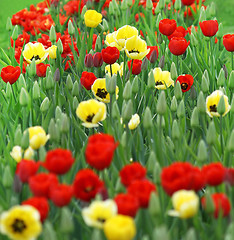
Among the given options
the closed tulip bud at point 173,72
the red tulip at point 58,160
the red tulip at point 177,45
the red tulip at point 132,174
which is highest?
the red tulip at point 58,160

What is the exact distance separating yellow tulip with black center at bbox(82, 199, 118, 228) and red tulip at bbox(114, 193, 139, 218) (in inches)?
0.8

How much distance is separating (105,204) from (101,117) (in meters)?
0.75

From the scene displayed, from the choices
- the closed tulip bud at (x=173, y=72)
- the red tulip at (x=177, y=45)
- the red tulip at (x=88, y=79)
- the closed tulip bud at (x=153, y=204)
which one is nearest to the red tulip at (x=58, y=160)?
the closed tulip bud at (x=153, y=204)

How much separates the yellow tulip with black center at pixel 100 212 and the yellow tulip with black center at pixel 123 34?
1660 millimetres

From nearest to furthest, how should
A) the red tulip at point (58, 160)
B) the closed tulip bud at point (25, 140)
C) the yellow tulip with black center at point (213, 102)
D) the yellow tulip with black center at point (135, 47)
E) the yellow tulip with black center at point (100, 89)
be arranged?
the red tulip at point (58, 160) < the closed tulip bud at point (25, 140) < the yellow tulip with black center at point (213, 102) < the yellow tulip with black center at point (100, 89) < the yellow tulip with black center at point (135, 47)

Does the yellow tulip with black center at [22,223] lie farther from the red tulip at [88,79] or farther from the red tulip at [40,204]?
the red tulip at [88,79]

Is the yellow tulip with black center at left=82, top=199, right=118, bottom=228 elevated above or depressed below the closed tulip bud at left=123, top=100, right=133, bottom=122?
above

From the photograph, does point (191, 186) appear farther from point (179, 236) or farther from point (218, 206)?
point (179, 236)

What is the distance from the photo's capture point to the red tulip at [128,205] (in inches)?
51.0

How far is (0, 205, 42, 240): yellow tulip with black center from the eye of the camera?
127cm

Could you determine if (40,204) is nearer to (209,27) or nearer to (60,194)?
(60,194)

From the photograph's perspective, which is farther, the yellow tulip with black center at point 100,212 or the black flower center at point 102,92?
the black flower center at point 102,92

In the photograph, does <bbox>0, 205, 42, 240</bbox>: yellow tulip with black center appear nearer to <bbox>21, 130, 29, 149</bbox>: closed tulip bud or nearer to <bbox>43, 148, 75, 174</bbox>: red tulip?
<bbox>43, 148, 75, 174</bbox>: red tulip

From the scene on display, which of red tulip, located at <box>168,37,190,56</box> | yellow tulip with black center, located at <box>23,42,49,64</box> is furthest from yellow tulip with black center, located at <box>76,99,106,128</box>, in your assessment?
yellow tulip with black center, located at <box>23,42,49,64</box>
